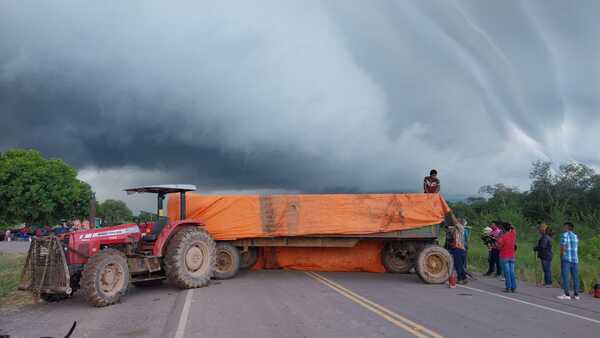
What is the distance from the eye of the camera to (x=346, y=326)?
764 centimetres

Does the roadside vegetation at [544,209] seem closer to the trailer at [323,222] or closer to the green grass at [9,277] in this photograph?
the trailer at [323,222]

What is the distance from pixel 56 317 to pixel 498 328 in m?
7.69

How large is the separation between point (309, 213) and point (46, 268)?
654 centimetres

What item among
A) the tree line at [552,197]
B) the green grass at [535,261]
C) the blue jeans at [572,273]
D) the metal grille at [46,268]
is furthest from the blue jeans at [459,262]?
the tree line at [552,197]

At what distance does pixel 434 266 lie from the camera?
13.2 m

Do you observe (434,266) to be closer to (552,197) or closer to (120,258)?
(120,258)

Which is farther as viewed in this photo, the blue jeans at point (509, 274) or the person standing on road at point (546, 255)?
the person standing on road at point (546, 255)

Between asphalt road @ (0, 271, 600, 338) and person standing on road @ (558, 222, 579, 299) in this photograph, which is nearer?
asphalt road @ (0, 271, 600, 338)

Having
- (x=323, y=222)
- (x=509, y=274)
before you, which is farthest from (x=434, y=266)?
(x=323, y=222)

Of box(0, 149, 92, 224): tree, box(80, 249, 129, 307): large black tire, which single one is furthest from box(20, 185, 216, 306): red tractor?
box(0, 149, 92, 224): tree

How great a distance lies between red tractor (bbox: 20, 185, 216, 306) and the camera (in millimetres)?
9906

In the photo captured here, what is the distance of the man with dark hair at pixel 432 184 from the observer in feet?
47.4

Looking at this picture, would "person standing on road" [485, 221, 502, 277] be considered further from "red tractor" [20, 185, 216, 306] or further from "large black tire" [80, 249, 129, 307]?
"large black tire" [80, 249, 129, 307]

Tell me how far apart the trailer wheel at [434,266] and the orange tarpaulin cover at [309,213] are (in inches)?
29.6
